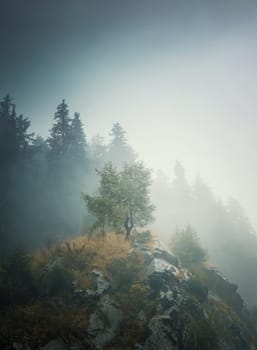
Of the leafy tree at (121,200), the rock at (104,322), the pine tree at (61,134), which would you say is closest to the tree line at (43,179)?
the pine tree at (61,134)

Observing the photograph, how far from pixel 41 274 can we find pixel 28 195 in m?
33.0

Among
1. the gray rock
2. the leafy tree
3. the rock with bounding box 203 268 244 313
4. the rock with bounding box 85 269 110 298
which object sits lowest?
the rock with bounding box 203 268 244 313

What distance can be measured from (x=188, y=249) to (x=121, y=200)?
31.4 feet

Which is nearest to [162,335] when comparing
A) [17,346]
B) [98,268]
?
[98,268]

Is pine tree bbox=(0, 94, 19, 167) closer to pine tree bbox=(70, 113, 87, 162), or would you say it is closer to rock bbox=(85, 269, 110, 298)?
pine tree bbox=(70, 113, 87, 162)

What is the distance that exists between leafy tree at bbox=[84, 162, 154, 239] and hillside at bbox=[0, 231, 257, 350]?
3.03m

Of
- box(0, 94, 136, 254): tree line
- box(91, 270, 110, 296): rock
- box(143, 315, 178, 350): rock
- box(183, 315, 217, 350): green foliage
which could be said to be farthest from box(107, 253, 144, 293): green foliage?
box(0, 94, 136, 254): tree line

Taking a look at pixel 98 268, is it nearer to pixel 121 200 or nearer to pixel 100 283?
pixel 100 283

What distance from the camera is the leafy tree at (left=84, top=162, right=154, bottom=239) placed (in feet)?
75.6

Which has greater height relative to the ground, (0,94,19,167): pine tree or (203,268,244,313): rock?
(0,94,19,167): pine tree

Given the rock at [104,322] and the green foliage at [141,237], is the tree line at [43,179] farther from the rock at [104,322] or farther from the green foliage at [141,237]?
the rock at [104,322]

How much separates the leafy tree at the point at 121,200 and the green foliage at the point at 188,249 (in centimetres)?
443

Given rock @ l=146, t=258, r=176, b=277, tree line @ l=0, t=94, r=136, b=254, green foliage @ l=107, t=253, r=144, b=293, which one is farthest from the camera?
tree line @ l=0, t=94, r=136, b=254

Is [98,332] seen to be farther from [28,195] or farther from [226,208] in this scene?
[226,208]
